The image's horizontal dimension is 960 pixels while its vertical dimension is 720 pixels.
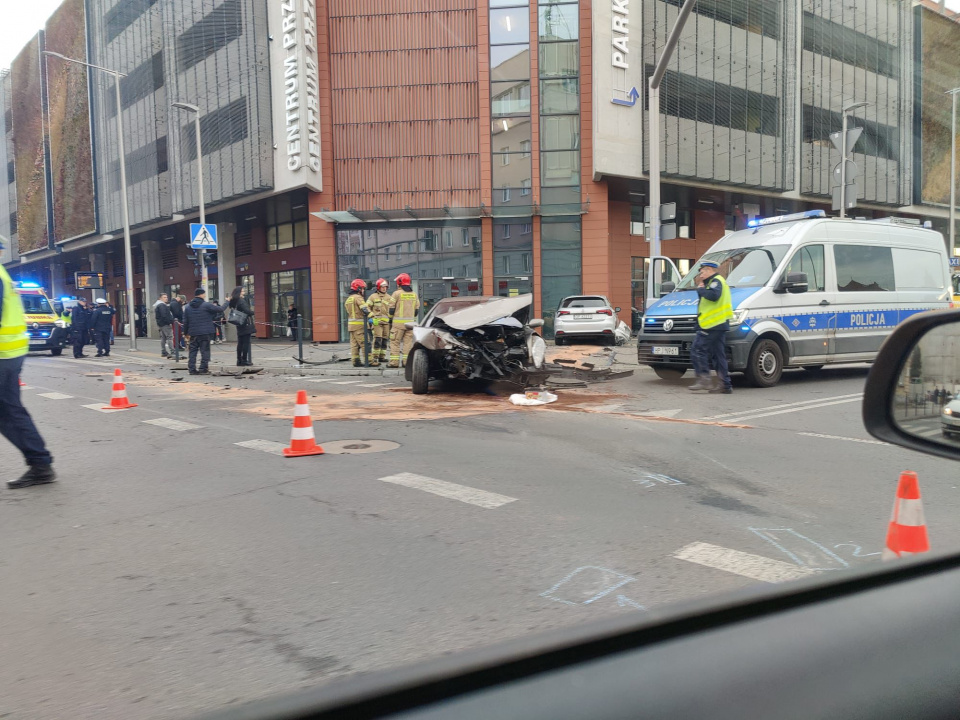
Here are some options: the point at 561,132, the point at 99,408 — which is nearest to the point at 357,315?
the point at 99,408

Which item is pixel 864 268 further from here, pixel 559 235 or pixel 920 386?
pixel 559 235

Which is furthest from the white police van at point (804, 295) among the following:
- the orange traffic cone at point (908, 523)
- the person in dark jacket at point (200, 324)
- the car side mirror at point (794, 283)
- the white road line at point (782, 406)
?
the person in dark jacket at point (200, 324)

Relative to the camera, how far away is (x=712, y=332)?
962 centimetres

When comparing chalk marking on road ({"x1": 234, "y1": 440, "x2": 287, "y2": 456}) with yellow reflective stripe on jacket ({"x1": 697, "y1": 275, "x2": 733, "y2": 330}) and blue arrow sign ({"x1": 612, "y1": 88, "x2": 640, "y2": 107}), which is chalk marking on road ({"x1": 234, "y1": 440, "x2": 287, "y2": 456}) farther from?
blue arrow sign ({"x1": 612, "y1": 88, "x2": 640, "y2": 107})

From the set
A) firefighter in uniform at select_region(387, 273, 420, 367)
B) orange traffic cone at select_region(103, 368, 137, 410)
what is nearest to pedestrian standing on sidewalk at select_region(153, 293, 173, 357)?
firefighter in uniform at select_region(387, 273, 420, 367)

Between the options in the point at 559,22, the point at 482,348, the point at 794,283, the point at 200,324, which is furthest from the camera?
the point at 559,22

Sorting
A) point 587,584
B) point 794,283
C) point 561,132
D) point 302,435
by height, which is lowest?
point 587,584

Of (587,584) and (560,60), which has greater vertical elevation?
(560,60)

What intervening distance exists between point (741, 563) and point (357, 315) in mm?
13048

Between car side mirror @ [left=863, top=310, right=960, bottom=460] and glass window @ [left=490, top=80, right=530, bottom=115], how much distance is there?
24514mm

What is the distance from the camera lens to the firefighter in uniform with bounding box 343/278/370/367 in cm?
1544

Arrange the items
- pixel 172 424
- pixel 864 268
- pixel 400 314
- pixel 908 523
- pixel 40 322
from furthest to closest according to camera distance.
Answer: pixel 40 322, pixel 400 314, pixel 864 268, pixel 172 424, pixel 908 523

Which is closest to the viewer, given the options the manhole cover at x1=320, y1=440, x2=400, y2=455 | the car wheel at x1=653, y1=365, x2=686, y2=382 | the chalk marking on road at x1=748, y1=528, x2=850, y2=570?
the chalk marking on road at x1=748, y1=528, x2=850, y2=570

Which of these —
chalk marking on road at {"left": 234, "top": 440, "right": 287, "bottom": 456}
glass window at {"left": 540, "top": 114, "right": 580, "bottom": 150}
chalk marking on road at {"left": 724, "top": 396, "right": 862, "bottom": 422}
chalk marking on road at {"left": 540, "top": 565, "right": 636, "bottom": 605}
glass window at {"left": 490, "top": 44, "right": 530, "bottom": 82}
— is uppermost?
glass window at {"left": 490, "top": 44, "right": 530, "bottom": 82}
